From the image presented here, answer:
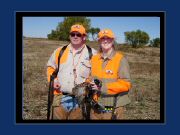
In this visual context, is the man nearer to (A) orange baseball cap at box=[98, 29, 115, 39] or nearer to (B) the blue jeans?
(B) the blue jeans

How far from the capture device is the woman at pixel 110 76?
8.44 metres

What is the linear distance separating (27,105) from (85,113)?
0.74 meters

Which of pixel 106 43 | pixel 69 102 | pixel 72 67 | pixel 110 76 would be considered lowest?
pixel 69 102

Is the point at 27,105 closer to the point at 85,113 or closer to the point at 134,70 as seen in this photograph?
the point at 85,113

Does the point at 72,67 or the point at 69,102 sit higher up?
the point at 72,67

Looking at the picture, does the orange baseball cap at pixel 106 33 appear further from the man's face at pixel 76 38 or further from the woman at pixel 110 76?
the man's face at pixel 76 38

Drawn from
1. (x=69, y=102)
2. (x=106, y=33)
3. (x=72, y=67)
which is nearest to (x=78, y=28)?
(x=106, y=33)

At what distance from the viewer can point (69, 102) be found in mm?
8523

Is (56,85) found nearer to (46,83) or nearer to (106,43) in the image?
(46,83)

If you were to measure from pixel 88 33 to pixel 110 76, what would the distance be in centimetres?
59

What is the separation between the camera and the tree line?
336 inches

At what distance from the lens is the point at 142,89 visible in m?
8.72

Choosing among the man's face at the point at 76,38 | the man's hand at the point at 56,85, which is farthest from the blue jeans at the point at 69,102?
the man's face at the point at 76,38

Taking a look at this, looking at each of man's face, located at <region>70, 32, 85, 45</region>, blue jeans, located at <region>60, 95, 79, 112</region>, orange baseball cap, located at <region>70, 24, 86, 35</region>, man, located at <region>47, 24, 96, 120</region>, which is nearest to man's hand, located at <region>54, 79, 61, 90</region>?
man, located at <region>47, 24, 96, 120</region>
